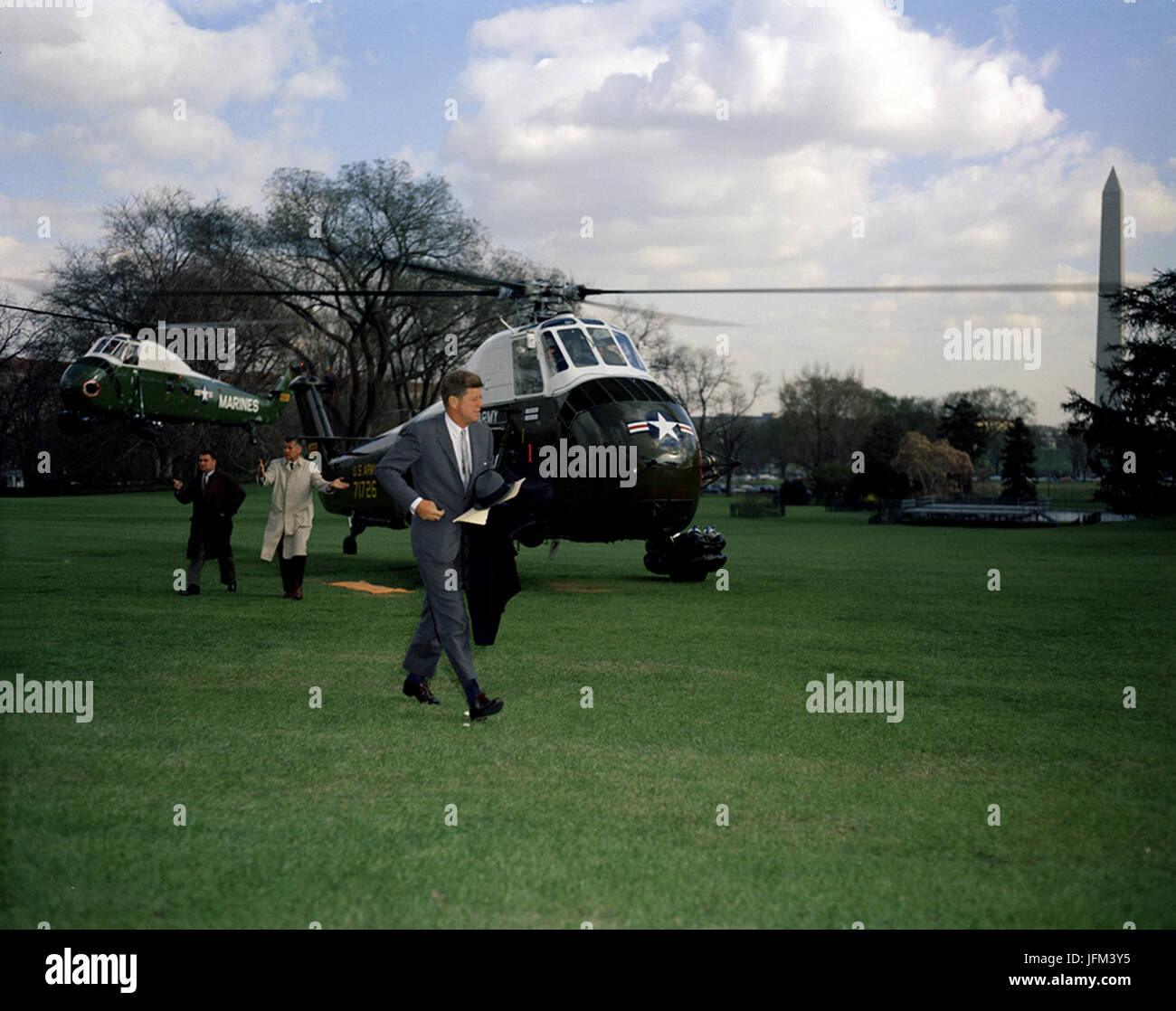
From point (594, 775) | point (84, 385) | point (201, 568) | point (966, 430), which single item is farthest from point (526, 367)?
point (966, 430)

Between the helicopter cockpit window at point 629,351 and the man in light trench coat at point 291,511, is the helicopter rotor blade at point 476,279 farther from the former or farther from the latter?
the man in light trench coat at point 291,511

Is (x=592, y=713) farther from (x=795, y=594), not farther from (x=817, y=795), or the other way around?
(x=795, y=594)

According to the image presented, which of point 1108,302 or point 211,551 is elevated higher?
point 1108,302

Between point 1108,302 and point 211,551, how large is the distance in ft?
155

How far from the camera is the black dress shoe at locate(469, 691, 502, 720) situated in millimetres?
7418

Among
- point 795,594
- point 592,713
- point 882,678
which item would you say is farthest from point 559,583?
point 592,713

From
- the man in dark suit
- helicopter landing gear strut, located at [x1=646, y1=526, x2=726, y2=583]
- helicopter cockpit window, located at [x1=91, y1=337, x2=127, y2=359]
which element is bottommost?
helicopter landing gear strut, located at [x1=646, y1=526, x2=726, y2=583]

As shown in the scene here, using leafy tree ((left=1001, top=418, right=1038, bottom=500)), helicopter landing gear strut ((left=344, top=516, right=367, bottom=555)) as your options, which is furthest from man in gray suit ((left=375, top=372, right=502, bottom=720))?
leafy tree ((left=1001, top=418, right=1038, bottom=500))

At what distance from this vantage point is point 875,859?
4.73 m

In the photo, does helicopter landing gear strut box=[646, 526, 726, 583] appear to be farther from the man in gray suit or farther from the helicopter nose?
the helicopter nose

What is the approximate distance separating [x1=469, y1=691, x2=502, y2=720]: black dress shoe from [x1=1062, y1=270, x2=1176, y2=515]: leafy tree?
44020 mm

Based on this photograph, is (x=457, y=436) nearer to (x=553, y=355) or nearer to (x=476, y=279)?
(x=553, y=355)

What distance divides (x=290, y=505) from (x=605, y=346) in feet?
17.2

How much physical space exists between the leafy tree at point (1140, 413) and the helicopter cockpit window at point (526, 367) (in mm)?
36894
